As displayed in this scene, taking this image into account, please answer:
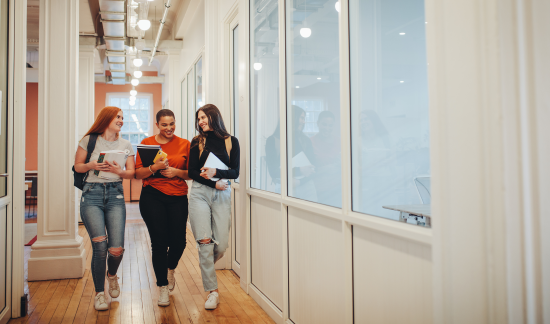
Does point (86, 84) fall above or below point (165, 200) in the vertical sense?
above

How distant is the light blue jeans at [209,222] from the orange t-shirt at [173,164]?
0.45ft

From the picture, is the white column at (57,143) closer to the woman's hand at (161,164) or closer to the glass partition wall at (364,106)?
the woman's hand at (161,164)

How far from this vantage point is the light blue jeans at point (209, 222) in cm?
295

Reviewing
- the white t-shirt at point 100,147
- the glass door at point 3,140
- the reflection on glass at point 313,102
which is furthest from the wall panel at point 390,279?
the glass door at point 3,140

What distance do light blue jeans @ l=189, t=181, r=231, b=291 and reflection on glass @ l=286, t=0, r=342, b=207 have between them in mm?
633

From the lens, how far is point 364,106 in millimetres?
1884

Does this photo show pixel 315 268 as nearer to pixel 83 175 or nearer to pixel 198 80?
pixel 83 175

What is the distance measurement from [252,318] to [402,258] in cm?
163

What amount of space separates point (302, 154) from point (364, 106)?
67 cm

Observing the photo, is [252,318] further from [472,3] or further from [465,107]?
[472,3]

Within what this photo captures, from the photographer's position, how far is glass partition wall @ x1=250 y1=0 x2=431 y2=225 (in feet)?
5.60

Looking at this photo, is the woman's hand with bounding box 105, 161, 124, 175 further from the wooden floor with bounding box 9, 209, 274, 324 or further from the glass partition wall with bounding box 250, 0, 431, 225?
the glass partition wall with bounding box 250, 0, 431, 225

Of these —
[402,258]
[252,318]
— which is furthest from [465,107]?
[252,318]

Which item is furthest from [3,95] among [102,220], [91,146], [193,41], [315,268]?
[193,41]
